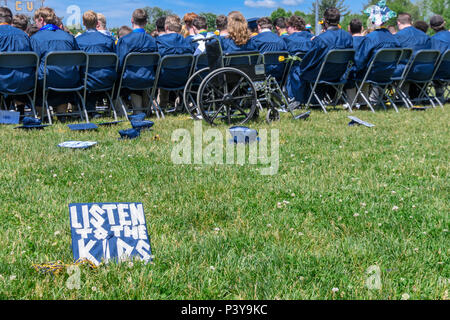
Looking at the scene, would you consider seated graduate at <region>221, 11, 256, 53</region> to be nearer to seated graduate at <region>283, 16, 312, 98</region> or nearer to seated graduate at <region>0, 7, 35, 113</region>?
seated graduate at <region>283, 16, 312, 98</region>

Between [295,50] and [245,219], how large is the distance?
665 centimetres

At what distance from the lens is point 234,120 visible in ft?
23.7

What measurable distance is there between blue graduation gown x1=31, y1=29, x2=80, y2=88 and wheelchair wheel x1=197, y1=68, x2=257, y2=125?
2.04 meters

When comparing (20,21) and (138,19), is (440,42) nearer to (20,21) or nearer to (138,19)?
(138,19)

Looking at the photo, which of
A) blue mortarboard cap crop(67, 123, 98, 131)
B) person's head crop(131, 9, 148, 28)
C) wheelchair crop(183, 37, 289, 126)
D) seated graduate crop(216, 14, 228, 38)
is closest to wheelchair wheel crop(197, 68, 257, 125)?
wheelchair crop(183, 37, 289, 126)

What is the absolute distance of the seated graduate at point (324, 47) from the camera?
8.50m

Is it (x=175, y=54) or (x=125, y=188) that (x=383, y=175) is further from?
(x=175, y=54)

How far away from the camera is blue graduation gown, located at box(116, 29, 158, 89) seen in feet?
→ 25.1

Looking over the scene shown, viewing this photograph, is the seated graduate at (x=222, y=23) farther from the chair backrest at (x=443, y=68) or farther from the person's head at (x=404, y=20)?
the chair backrest at (x=443, y=68)

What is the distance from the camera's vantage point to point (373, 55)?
8641 mm

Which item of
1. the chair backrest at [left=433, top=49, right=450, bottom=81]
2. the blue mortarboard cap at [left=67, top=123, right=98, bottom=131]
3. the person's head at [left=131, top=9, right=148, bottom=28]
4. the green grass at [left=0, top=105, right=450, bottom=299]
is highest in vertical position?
the person's head at [left=131, top=9, right=148, bottom=28]

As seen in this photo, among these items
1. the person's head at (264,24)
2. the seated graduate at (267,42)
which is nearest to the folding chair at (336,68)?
the seated graduate at (267,42)

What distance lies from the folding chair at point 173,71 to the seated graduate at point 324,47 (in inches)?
82.4

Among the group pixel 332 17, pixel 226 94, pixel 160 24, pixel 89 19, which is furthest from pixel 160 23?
pixel 226 94
